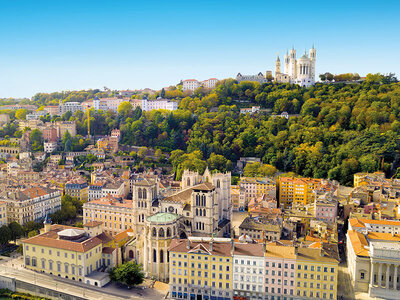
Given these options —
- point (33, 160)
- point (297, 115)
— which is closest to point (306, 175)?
point (297, 115)

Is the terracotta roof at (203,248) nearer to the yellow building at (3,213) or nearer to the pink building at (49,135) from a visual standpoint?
the yellow building at (3,213)

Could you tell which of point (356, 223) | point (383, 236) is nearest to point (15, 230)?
point (356, 223)

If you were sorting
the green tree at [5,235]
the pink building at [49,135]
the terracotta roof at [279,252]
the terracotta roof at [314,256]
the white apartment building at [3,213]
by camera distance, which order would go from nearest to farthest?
the terracotta roof at [314,256] → the terracotta roof at [279,252] → the green tree at [5,235] → the white apartment building at [3,213] → the pink building at [49,135]

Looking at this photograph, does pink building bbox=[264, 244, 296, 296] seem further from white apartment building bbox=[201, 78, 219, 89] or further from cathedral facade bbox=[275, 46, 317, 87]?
white apartment building bbox=[201, 78, 219, 89]

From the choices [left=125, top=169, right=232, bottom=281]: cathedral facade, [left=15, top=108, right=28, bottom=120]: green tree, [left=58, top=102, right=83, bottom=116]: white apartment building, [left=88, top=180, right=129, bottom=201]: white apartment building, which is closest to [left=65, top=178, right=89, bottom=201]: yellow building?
[left=88, top=180, right=129, bottom=201]: white apartment building

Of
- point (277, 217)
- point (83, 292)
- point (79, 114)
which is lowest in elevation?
point (83, 292)

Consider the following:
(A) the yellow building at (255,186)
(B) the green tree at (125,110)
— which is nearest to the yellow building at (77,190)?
(A) the yellow building at (255,186)

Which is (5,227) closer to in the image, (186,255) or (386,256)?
(186,255)
